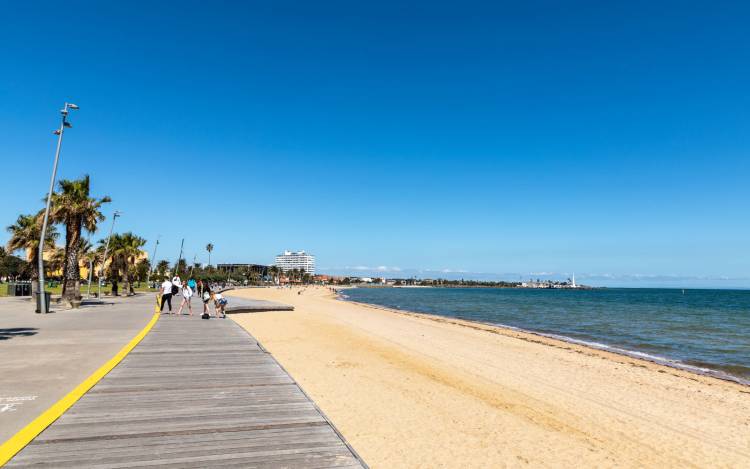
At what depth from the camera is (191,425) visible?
4727 mm

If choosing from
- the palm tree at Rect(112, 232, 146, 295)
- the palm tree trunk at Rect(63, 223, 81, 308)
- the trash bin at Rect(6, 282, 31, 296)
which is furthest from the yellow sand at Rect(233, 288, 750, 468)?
the palm tree at Rect(112, 232, 146, 295)

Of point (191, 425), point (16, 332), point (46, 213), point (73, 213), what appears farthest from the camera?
point (73, 213)

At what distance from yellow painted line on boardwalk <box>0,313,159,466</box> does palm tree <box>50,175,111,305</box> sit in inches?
788

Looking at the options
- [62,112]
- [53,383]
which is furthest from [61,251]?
[53,383]

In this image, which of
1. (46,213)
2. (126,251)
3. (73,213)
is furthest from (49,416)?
(126,251)

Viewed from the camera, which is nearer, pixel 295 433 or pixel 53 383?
pixel 295 433

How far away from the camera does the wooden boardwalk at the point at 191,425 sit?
384 cm

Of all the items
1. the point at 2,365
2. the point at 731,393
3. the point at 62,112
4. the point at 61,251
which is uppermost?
the point at 62,112

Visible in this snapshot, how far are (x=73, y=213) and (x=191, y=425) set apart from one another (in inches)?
998

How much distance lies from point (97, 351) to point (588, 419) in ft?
35.6

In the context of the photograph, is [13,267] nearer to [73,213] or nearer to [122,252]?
[122,252]

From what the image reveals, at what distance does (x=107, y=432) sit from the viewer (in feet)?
14.4

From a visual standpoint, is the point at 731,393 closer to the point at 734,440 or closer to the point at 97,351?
the point at 734,440

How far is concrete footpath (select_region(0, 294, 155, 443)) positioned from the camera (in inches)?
220
